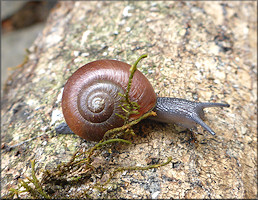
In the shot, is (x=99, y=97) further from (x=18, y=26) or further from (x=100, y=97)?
(x=18, y=26)

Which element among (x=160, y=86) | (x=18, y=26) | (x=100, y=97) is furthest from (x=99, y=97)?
(x=18, y=26)

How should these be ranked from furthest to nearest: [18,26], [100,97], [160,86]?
[18,26] < [160,86] < [100,97]

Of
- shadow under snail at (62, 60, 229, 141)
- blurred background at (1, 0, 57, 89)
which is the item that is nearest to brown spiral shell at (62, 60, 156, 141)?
shadow under snail at (62, 60, 229, 141)

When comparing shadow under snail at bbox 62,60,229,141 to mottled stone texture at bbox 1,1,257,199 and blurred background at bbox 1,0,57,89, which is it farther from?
blurred background at bbox 1,0,57,89

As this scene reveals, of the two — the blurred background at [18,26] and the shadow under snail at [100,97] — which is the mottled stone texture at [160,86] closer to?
the shadow under snail at [100,97]

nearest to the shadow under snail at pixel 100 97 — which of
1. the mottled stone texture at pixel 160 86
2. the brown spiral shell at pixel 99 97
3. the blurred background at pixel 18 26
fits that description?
the brown spiral shell at pixel 99 97

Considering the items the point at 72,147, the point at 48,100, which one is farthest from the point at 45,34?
the point at 72,147
